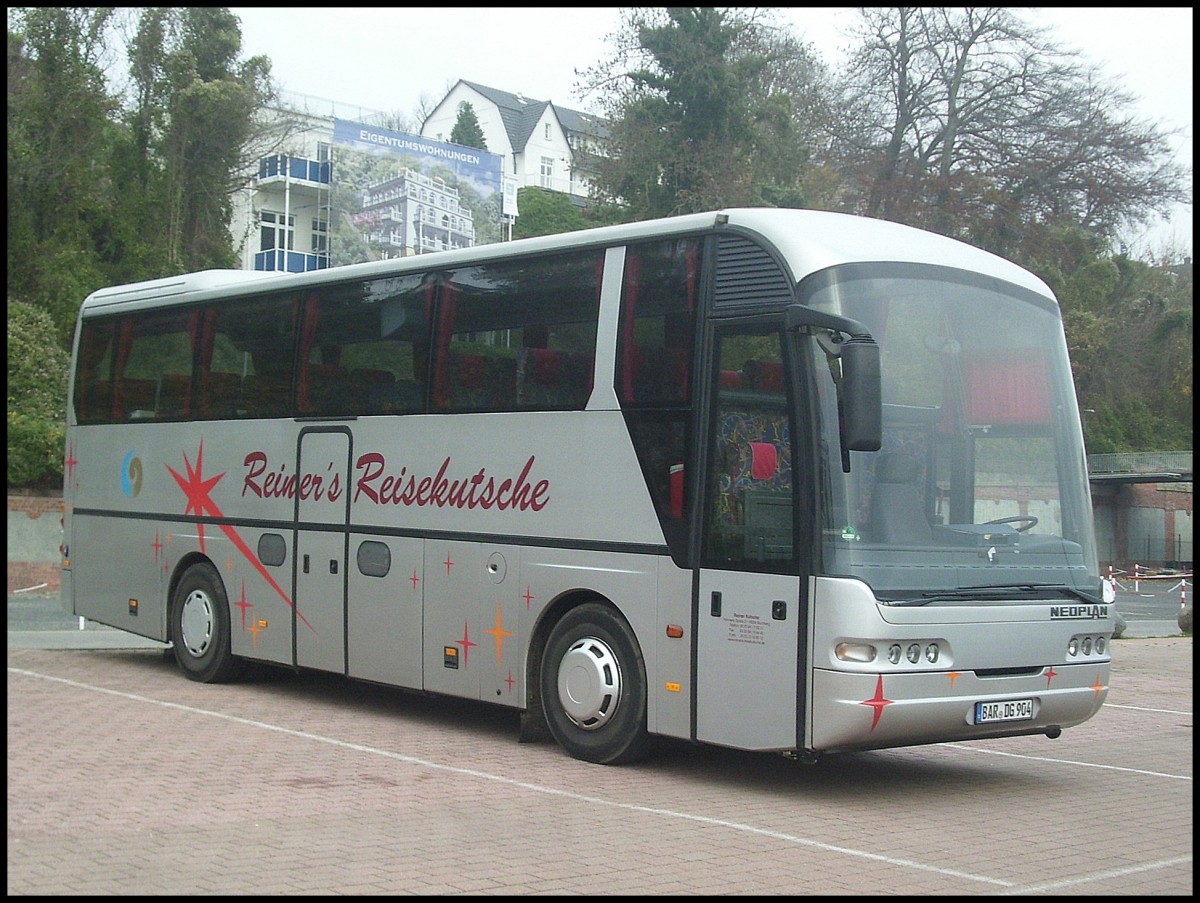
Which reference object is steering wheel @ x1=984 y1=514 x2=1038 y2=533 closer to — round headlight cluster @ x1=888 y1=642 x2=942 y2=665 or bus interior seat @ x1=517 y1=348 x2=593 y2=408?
round headlight cluster @ x1=888 y1=642 x2=942 y2=665

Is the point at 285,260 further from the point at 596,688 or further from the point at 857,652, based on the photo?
the point at 857,652

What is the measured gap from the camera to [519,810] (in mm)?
8789

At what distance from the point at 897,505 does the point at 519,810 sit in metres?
2.93

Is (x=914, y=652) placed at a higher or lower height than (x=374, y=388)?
lower

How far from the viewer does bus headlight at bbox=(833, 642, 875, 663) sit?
8961 millimetres

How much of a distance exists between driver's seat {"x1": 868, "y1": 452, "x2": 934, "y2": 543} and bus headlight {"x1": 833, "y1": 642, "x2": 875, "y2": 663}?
2.14 feet

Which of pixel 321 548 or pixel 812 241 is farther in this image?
pixel 321 548

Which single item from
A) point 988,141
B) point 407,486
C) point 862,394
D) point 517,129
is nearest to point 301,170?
point 988,141

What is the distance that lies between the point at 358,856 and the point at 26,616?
17.2 metres

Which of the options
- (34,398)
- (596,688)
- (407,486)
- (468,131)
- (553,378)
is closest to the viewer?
(596,688)

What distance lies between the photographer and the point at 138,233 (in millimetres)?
38594

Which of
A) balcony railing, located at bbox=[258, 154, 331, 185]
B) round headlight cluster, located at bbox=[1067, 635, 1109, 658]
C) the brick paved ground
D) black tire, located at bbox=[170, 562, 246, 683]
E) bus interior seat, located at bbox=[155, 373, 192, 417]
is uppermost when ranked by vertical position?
balcony railing, located at bbox=[258, 154, 331, 185]

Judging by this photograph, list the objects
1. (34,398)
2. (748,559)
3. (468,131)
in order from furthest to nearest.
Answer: (468,131) < (34,398) < (748,559)

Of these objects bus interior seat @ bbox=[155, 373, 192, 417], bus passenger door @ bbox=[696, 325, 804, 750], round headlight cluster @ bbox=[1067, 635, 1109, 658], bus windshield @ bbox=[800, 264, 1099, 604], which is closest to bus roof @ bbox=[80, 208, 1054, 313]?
bus windshield @ bbox=[800, 264, 1099, 604]
